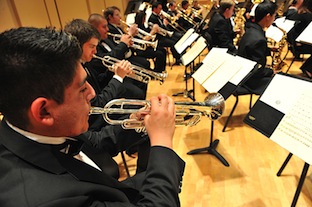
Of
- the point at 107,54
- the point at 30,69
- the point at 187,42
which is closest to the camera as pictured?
the point at 30,69

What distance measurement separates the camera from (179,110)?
1.68m

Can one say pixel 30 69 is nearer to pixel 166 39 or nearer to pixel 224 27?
pixel 224 27

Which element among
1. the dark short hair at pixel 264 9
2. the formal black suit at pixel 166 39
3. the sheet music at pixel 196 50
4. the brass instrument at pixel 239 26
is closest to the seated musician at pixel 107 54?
the sheet music at pixel 196 50

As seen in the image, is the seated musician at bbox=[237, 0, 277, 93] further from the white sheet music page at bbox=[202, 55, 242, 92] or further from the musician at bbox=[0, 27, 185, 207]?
the musician at bbox=[0, 27, 185, 207]

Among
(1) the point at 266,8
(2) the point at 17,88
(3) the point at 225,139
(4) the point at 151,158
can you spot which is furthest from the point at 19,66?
(1) the point at 266,8

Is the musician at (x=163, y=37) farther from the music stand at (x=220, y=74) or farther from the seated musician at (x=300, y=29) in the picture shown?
the music stand at (x=220, y=74)

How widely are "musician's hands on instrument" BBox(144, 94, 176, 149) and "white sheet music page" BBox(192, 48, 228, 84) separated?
4.84 feet

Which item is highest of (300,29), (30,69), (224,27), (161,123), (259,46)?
(30,69)

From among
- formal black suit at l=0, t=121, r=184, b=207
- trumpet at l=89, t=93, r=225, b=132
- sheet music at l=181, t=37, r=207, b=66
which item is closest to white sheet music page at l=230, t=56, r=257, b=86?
trumpet at l=89, t=93, r=225, b=132

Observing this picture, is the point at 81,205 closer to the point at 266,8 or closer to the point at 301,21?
the point at 266,8

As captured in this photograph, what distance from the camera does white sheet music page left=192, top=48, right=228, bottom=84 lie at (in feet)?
8.39

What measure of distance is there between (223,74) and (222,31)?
7.90 ft

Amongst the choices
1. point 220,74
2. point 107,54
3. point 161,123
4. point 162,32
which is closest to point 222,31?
point 162,32

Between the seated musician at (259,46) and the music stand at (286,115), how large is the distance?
1322 millimetres
